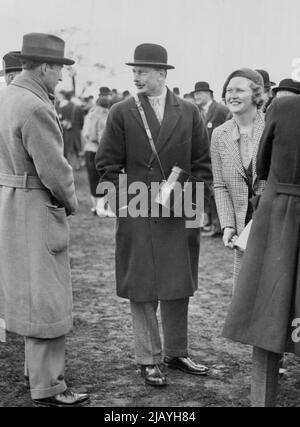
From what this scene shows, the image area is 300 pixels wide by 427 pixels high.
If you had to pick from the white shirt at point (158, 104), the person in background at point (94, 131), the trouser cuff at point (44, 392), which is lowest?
the trouser cuff at point (44, 392)

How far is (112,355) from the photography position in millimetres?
5102

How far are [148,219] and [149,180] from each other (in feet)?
0.88

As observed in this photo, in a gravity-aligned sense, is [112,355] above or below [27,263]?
below

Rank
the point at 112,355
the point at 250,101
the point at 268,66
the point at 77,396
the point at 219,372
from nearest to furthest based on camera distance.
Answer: the point at 77,396 → the point at 250,101 → the point at 219,372 → the point at 112,355 → the point at 268,66

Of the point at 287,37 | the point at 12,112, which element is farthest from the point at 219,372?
the point at 287,37

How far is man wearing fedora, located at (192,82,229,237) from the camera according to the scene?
32.0ft

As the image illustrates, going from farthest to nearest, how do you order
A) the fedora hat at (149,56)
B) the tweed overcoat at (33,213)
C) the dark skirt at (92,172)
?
the dark skirt at (92,172) < the fedora hat at (149,56) < the tweed overcoat at (33,213)

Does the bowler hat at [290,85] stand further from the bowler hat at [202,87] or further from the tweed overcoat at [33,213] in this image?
the bowler hat at [202,87]

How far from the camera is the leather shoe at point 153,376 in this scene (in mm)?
4449

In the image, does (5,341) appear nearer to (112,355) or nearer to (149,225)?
(112,355)

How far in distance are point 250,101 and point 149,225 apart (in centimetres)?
108

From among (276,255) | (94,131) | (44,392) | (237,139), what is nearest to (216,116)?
(94,131)

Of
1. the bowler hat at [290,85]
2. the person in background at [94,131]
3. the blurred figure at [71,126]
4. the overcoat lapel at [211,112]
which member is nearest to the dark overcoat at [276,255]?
the bowler hat at [290,85]

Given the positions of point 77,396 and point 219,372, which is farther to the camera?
point 219,372
